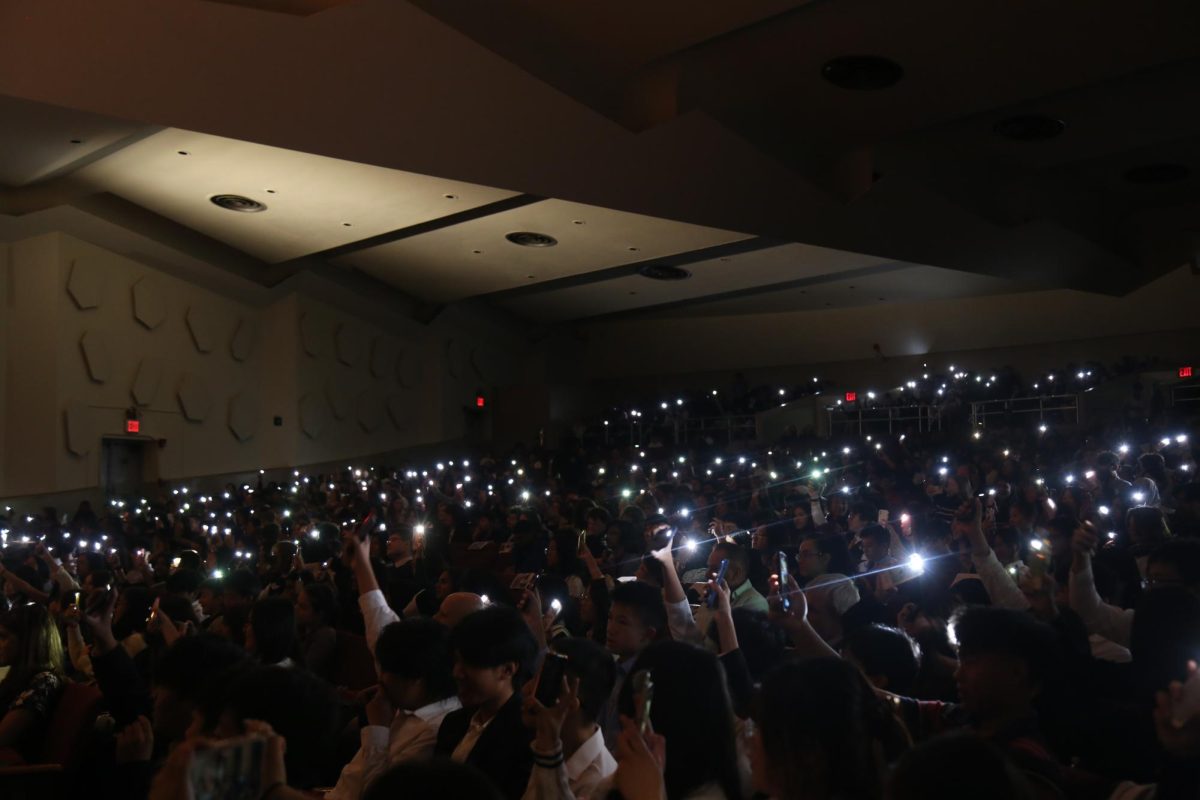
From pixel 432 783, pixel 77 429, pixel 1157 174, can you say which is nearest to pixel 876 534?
pixel 432 783

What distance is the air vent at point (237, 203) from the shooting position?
13.9 meters

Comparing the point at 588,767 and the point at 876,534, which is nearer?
the point at 588,767

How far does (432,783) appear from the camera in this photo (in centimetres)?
153

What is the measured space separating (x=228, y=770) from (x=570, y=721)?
122cm

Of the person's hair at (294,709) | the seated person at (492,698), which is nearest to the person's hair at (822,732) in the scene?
the seated person at (492,698)

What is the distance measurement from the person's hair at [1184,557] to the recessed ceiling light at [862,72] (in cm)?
611

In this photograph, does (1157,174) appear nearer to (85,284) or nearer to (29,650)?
(29,650)

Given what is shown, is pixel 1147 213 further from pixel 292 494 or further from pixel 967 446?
pixel 292 494

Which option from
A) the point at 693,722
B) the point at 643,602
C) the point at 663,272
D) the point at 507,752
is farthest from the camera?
the point at 663,272

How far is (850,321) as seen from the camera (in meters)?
20.8

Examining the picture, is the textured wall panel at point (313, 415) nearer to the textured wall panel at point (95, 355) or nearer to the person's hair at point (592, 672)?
the textured wall panel at point (95, 355)

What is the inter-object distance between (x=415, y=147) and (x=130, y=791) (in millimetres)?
6212

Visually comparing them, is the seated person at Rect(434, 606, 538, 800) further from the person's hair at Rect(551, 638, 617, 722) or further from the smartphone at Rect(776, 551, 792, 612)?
the smartphone at Rect(776, 551, 792, 612)

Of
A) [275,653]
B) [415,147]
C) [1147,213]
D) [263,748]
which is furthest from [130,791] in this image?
[1147,213]
